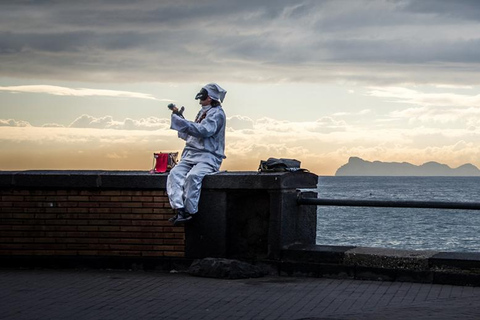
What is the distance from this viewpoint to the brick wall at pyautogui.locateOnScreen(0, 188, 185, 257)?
39.5 feet

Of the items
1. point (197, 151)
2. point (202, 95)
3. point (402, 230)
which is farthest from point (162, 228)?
point (402, 230)

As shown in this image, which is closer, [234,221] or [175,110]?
[175,110]

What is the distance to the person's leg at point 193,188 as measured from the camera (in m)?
11.7

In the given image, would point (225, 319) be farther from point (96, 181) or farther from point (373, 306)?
point (96, 181)

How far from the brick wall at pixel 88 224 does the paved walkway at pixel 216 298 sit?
0.46m

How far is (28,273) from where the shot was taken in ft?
39.3

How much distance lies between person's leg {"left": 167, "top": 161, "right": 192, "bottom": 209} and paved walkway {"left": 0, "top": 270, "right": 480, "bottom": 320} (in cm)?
87

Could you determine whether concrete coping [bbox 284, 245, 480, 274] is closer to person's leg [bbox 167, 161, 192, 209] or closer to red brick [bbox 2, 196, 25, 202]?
person's leg [bbox 167, 161, 192, 209]

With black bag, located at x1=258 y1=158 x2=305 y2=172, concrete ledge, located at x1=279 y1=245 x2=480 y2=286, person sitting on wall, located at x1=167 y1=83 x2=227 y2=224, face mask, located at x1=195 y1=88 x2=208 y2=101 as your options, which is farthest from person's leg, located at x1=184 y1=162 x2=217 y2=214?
concrete ledge, located at x1=279 y1=245 x2=480 y2=286

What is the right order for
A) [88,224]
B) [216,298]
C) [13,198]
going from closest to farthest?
[216,298]
[88,224]
[13,198]

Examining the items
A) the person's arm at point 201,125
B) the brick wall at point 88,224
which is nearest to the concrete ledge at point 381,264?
the brick wall at point 88,224

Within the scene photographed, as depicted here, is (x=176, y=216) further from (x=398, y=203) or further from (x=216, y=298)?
(x=398, y=203)

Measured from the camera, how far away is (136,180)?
39.3 feet

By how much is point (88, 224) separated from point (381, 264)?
147 inches
